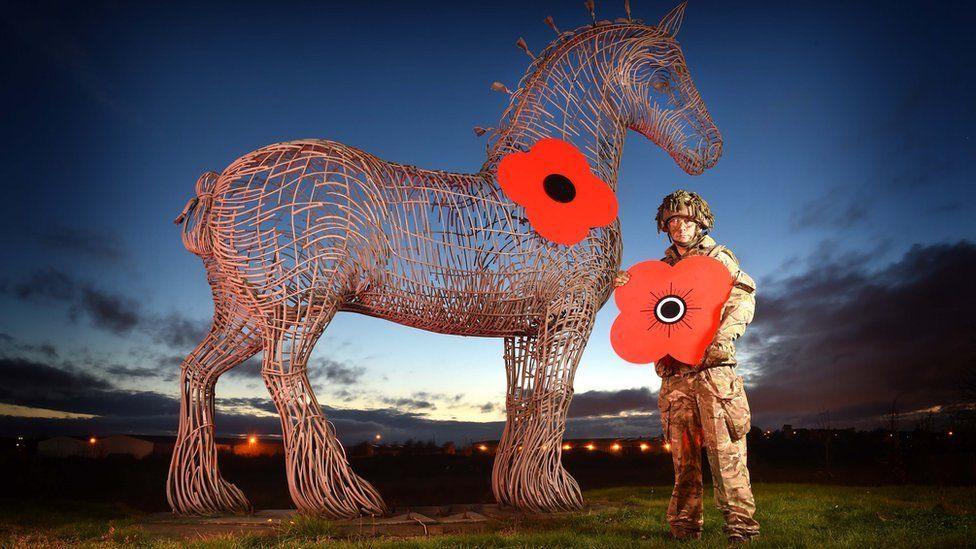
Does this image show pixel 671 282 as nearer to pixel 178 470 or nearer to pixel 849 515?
pixel 849 515

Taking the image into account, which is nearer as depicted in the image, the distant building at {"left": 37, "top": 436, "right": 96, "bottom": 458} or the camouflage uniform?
the camouflage uniform

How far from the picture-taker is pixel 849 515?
6.13 metres

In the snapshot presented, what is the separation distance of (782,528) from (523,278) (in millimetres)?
3036

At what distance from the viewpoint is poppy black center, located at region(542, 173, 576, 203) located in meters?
6.07

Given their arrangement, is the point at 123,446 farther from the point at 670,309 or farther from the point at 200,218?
the point at 670,309

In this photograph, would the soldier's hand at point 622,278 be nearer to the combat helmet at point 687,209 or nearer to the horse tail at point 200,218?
the combat helmet at point 687,209

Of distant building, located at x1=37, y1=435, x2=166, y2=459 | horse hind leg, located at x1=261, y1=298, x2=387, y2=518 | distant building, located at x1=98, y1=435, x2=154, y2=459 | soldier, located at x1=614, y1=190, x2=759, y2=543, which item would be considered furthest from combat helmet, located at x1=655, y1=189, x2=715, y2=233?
distant building, located at x1=98, y1=435, x2=154, y2=459

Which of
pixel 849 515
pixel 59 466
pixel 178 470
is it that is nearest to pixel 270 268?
pixel 178 470

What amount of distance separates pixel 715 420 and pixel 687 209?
152 cm

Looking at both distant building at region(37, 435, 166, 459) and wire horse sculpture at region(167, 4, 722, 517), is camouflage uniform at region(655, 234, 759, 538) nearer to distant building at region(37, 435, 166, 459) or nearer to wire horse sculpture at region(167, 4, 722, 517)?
wire horse sculpture at region(167, 4, 722, 517)

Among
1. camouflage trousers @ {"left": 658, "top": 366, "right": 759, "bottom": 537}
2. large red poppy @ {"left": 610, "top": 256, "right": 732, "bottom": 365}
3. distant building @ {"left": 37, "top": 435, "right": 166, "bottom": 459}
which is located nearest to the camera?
camouflage trousers @ {"left": 658, "top": 366, "right": 759, "bottom": 537}

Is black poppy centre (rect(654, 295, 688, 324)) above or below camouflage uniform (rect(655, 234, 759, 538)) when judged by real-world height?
above

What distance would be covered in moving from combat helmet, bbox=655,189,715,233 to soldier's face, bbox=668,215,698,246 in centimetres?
3

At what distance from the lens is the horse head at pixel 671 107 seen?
7.13 metres
